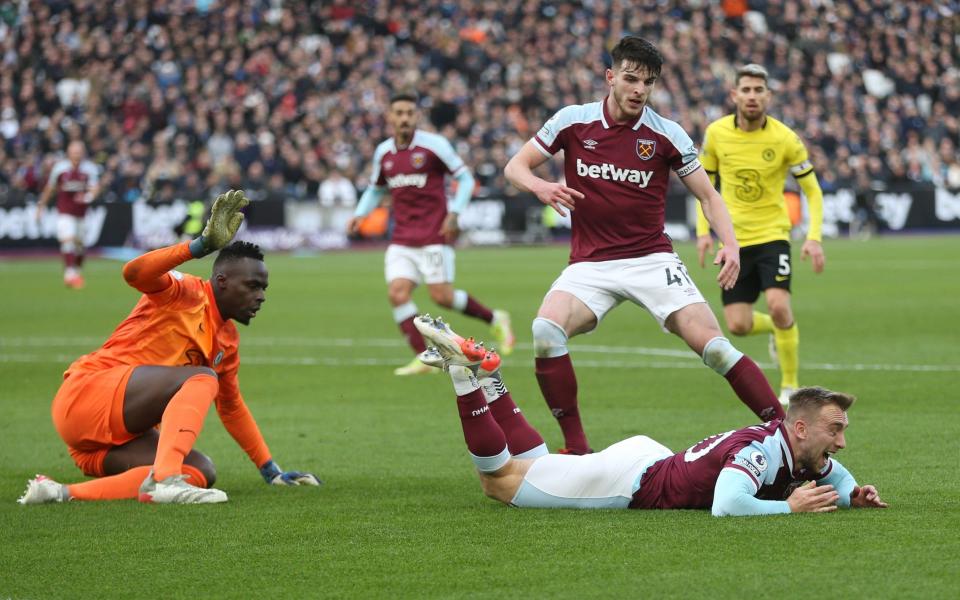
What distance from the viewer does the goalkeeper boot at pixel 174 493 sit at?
6828 mm

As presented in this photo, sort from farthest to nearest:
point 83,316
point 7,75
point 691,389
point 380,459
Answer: point 7,75, point 83,316, point 691,389, point 380,459

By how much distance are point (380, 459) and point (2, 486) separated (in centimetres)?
219

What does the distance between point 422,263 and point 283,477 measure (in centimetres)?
618

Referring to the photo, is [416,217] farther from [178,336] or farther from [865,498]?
[865,498]

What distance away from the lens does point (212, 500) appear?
6.88 m

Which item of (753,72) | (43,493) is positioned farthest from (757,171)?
(43,493)

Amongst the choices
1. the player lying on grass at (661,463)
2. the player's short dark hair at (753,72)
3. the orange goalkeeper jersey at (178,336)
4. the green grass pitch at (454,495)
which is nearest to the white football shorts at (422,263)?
the green grass pitch at (454,495)

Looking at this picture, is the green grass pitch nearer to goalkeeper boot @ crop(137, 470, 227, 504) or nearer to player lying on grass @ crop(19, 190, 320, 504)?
goalkeeper boot @ crop(137, 470, 227, 504)

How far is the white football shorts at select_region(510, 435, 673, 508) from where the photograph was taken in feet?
21.0

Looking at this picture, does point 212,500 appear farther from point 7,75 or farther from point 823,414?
point 7,75

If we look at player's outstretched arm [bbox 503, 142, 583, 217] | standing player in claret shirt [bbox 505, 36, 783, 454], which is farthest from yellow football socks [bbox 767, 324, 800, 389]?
player's outstretched arm [bbox 503, 142, 583, 217]

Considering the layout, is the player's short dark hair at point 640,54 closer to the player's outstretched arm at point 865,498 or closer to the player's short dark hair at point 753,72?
the player's outstretched arm at point 865,498

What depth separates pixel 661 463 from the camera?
643 centimetres

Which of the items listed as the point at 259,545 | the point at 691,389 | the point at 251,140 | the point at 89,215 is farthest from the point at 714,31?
the point at 259,545
